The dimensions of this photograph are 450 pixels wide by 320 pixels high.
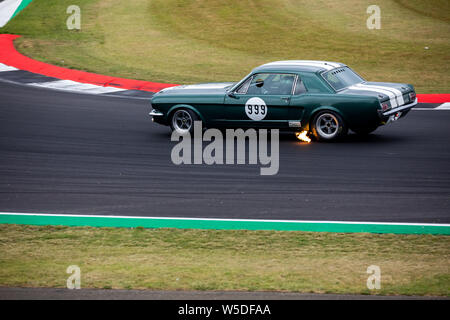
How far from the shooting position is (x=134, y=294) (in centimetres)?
568

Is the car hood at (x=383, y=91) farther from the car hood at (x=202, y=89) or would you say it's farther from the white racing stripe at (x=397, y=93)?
the car hood at (x=202, y=89)

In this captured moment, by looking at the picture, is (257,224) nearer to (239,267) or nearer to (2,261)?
(239,267)

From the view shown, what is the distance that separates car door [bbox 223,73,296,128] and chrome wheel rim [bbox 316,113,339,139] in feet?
1.88

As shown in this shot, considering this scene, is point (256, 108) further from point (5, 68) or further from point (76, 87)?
point (5, 68)

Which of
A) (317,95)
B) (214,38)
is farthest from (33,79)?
(317,95)

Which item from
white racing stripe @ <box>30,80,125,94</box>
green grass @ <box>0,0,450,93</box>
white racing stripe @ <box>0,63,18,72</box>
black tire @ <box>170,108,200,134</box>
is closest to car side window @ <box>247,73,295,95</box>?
black tire @ <box>170,108,200,134</box>

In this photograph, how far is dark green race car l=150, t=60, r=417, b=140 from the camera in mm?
11570

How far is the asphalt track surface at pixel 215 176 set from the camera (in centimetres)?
877

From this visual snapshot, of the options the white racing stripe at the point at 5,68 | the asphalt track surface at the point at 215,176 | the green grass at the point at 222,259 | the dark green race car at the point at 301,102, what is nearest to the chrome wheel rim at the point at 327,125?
the dark green race car at the point at 301,102

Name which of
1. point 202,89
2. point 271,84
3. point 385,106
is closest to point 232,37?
point 202,89

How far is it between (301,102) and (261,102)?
687 mm

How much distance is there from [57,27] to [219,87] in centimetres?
1511

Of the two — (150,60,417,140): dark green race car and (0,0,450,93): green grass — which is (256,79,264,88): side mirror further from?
(0,0,450,93): green grass
